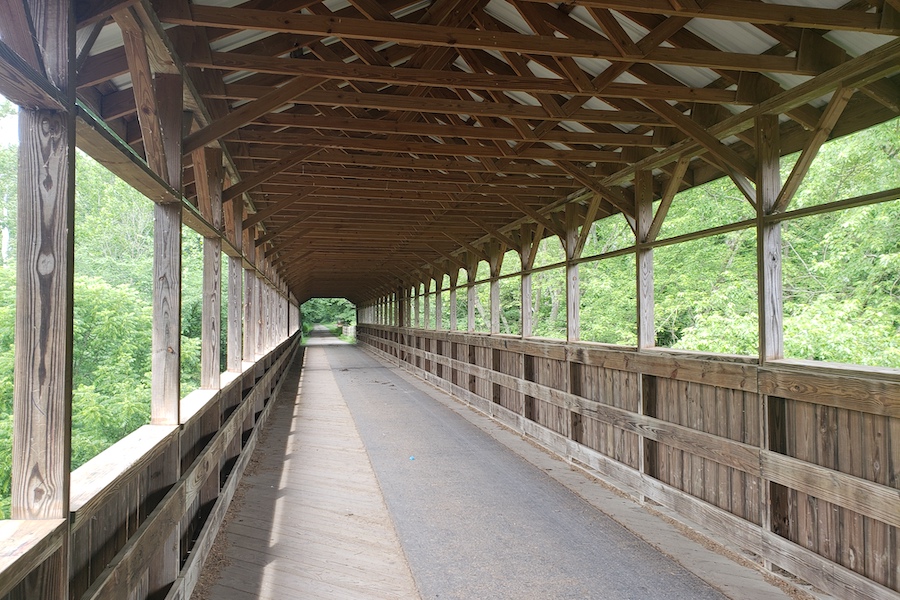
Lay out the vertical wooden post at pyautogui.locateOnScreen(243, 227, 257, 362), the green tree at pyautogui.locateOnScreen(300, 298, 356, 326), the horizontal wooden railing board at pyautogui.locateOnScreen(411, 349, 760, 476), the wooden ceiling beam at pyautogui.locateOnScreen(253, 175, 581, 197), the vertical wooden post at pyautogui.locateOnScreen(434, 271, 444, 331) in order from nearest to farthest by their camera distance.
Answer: the horizontal wooden railing board at pyautogui.locateOnScreen(411, 349, 760, 476) → the wooden ceiling beam at pyautogui.locateOnScreen(253, 175, 581, 197) → the vertical wooden post at pyautogui.locateOnScreen(243, 227, 257, 362) → the vertical wooden post at pyautogui.locateOnScreen(434, 271, 444, 331) → the green tree at pyautogui.locateOnScreen(300, 298, 356, 326)

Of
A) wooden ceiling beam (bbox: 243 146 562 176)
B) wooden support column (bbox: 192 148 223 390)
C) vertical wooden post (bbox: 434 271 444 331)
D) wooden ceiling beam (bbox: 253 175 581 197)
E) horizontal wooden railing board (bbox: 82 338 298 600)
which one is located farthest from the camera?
vertical wooden post (bbox: 434 271 444 331)

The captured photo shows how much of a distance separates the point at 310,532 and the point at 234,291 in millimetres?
3104

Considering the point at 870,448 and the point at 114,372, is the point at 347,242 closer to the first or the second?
the point at 114,372

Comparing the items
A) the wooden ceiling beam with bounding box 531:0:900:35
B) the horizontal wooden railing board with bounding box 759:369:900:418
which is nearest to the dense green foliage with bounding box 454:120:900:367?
the horizontal wooden railing board with bounding box 759:369:900:418

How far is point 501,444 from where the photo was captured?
8.27 meters

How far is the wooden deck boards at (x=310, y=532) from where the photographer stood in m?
3.83

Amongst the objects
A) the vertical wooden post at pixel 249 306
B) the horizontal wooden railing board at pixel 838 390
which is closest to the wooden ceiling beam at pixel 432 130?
the horizontal wooden railing board at pixel 838 390

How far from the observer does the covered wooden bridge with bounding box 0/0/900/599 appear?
189cm

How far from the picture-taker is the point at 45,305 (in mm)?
1875

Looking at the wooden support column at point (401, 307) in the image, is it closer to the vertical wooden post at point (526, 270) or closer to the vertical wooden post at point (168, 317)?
the vertical wooden post at point (526, 270)

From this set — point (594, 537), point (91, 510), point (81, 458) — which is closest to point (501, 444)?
point (594, 537)

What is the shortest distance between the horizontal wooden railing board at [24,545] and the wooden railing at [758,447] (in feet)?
12.5

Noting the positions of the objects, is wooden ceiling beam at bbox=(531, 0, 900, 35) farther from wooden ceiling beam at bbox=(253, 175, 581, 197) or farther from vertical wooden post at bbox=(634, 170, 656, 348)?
wooden ceiling beam at bbox=(253, 175, 581, 197)

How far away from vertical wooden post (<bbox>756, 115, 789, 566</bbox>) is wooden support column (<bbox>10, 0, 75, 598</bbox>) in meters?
4.09
